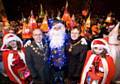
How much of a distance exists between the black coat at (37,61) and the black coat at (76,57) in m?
0.14

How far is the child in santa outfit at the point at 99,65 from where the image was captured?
179 cm

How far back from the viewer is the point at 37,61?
72.5 inches

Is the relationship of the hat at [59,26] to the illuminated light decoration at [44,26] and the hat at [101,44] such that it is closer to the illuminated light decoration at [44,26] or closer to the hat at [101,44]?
the illuminated light decoration at [44,26]

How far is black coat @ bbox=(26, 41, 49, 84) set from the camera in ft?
6.03

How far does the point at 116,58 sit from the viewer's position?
72.6 inches

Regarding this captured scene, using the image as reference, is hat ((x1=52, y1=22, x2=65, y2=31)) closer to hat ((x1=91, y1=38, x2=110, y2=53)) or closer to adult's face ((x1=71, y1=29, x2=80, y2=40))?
adult's face ((x1=71, y1=29, x2=80, y2=40))

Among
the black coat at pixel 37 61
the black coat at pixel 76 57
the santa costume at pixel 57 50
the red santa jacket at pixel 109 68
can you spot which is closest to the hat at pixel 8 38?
the black coat at pixel 37 61

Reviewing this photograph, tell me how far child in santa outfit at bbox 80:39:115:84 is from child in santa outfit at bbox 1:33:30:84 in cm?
37

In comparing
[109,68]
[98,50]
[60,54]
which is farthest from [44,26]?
[109,68]

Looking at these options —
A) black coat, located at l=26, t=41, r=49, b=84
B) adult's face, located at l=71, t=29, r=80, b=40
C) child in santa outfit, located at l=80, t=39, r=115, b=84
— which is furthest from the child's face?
black coat, located at l=26, t=41, r=49, b=84

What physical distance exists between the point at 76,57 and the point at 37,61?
0.23m

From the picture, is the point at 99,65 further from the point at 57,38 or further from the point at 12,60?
the point at 12,60

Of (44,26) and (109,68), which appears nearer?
(109,68)

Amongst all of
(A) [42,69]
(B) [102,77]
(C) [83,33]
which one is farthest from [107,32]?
(A) [42,69]
